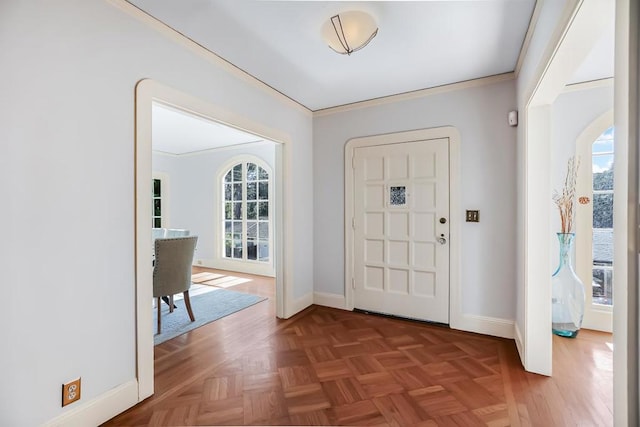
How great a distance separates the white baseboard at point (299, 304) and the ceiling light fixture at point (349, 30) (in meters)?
2.44

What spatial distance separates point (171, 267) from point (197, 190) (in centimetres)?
357

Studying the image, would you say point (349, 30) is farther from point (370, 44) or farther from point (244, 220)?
point (244, 220)

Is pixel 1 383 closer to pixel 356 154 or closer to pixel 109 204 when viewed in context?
pixel 109 204

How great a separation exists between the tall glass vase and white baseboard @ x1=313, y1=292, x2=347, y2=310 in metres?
1.95

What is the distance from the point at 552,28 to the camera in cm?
137

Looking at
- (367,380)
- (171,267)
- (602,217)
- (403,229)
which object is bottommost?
(367,380)

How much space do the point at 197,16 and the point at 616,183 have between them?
7.08ft

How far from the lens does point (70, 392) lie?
1.45 metres

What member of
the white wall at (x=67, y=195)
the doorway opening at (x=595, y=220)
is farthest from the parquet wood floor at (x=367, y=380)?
the white wall at (x=67, y=195)

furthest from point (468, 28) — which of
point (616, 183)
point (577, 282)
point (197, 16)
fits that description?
point (577, 282)

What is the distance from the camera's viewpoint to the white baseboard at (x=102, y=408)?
4.70 feet

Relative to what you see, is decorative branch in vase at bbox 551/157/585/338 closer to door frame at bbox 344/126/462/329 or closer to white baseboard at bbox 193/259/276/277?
door frame at bbox 344/126/462/329

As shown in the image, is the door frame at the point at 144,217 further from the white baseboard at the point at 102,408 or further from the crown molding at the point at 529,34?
the crown molding at the point at 529,34

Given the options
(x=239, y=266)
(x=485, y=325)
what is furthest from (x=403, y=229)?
(x=239, y=266)
